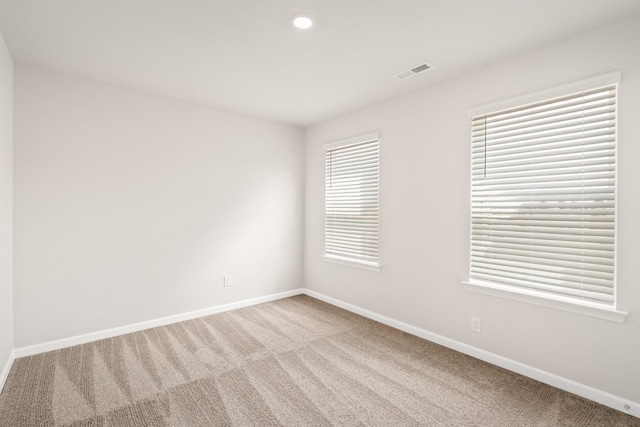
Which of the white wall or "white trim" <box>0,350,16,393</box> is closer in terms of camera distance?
the white wall

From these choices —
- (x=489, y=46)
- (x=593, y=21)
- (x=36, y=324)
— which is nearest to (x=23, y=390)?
(x=36, y=324)

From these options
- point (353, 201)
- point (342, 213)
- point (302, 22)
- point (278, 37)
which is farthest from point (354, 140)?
point (302, 22)

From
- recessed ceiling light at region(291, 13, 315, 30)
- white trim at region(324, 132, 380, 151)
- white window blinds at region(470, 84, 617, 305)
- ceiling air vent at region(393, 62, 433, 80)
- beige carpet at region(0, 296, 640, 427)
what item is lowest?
beige carpet at region(0, 296, 640, 427)

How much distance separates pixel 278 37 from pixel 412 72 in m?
1.27

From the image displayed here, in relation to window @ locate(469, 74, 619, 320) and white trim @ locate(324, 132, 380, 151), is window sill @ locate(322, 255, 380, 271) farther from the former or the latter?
white trim @ locate(324, 132, 380, 151)

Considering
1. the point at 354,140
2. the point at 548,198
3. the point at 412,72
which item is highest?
the point at 412,72

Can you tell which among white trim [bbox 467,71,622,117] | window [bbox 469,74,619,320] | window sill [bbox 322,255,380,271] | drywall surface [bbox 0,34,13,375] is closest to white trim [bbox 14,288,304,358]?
drywall surface [bbox 0,34,13,375]

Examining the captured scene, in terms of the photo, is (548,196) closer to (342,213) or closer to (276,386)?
(342,213)

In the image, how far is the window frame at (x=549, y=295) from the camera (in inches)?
81.7

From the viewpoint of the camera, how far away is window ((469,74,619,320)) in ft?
7.00

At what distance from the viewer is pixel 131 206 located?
327cm

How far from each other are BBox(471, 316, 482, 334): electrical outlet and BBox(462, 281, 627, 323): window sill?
250 millimetres

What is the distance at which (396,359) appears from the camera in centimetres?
274

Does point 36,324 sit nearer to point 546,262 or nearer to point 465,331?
point 465,331
